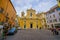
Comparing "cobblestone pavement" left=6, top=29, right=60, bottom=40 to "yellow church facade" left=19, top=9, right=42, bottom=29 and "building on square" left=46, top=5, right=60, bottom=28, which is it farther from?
"yellow church facade" left=19, top=9, right=42, bottom=29

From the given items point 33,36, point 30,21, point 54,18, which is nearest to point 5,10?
point 33,36

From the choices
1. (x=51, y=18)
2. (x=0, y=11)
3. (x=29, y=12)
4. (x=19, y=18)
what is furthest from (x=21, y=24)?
(x=0, y=11)

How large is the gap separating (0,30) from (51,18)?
11050 millimetres

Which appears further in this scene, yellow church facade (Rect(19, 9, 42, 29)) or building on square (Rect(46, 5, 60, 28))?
yellow church facade (Rect(19, 9, 42, 29))

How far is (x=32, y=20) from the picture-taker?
116 ft

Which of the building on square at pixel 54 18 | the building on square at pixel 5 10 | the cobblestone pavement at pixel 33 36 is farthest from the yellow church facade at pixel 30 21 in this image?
the cobblestone pavement at pixel 33 36

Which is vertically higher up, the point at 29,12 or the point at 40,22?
the point at 29,12

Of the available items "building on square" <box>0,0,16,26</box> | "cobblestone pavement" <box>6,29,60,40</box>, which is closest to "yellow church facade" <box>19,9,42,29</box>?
"building on square" <box>0,0,16,26</box>

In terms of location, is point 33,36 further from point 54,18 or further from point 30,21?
point 30,21

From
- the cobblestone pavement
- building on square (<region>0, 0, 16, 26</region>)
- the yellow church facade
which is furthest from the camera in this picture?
the yellow church facade

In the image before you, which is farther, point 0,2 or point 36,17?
point 36,17

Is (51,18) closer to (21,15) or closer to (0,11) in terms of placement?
(0,11)

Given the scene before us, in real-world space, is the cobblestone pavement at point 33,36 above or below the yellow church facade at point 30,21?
below

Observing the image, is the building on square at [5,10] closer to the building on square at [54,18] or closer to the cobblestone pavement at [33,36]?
the cobblestone pavement at [33,36]
